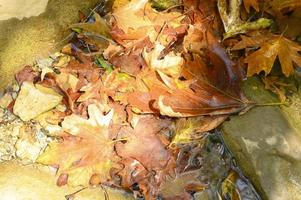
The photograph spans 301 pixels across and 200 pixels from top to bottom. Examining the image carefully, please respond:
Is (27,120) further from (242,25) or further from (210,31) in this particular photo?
(242,25)

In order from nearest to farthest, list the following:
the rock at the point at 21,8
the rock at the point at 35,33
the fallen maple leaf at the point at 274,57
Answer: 1. the fallen maple leaf at the point at 274,57
2. the rock at the point at 35,33
3. the rock at the point at 21,8

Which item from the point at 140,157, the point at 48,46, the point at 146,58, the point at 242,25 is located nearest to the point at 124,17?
the point at 146,58

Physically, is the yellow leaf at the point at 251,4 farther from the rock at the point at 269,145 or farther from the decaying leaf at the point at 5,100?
the decaying leaf at the point at 5,100

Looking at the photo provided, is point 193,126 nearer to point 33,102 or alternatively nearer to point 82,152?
point 82,152

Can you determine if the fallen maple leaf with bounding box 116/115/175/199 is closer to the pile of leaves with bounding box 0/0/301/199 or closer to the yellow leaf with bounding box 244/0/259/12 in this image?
the pile of leaves with bounding box 0/0/301/199

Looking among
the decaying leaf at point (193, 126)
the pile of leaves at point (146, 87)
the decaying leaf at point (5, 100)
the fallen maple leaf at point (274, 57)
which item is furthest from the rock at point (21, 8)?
the fallen maple leaf at point (274, 57)

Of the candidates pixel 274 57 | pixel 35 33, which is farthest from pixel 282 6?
pixel 35 33

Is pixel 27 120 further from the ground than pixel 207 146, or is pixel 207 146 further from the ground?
pixel 27 120
